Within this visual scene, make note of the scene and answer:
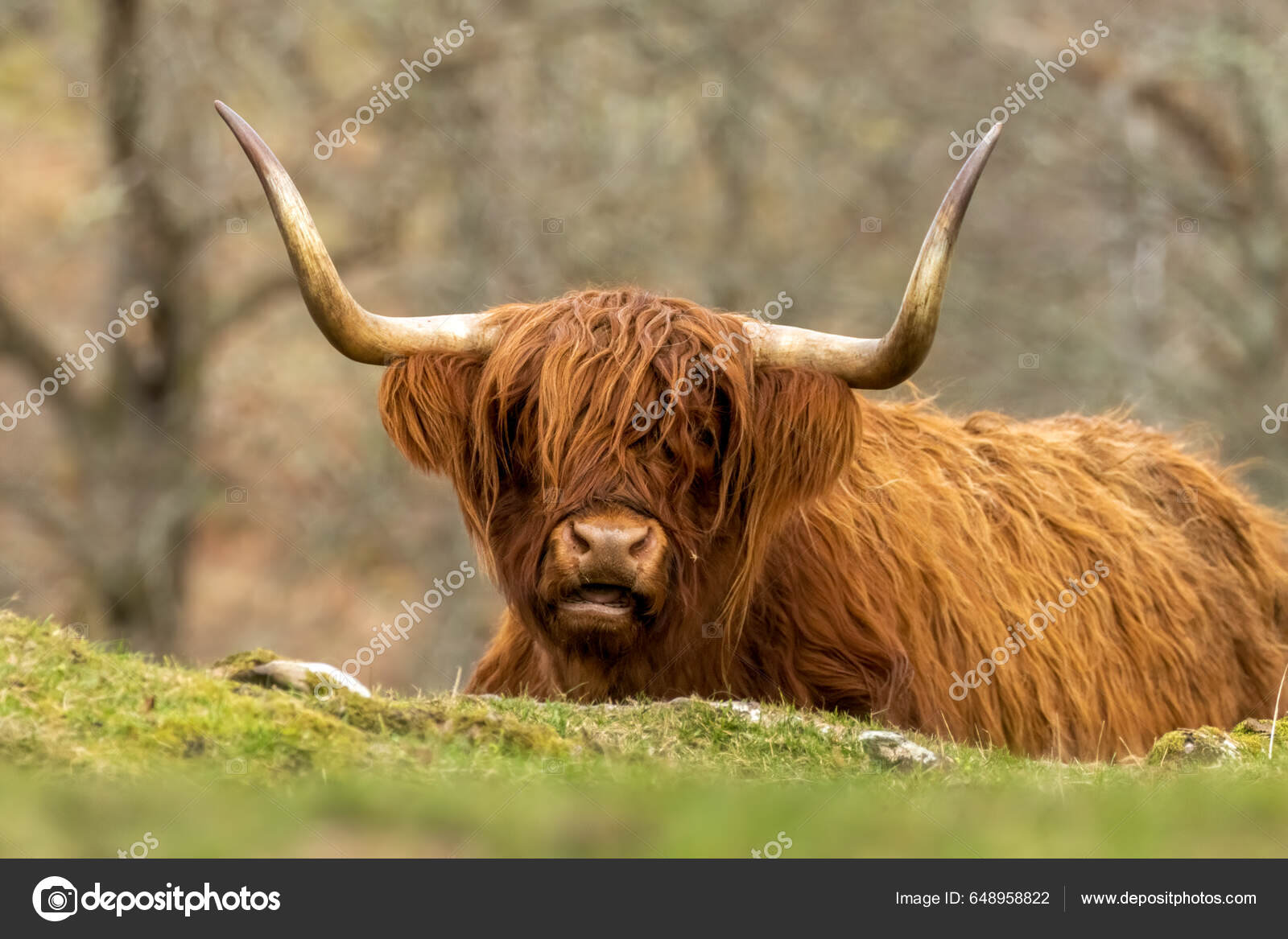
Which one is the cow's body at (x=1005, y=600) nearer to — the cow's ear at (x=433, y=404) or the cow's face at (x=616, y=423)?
the cow's face at (x=616, y=423)

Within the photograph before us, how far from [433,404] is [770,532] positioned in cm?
129

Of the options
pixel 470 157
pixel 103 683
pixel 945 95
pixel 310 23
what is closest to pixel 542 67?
pixel 470 157

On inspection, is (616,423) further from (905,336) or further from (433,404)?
(905,336)

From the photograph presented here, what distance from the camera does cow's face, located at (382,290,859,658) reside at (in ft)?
18.2

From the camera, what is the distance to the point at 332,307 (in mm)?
5816

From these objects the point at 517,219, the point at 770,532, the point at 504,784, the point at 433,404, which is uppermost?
the point at 517,219

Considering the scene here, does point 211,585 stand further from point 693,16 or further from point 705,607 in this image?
point 705,607

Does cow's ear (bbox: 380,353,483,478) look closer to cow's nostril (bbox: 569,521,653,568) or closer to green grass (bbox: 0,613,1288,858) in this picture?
cow's nostril (bbox: 569,521,653,568)

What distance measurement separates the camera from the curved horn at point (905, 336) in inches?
207

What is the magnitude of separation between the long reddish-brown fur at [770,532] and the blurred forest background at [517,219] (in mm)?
6780

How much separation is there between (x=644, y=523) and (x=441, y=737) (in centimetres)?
140

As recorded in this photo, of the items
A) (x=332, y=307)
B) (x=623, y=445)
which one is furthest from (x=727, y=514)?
(x=332, y=307)

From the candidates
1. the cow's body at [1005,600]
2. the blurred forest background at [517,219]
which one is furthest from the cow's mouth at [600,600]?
the blurred forest background at [517,219]

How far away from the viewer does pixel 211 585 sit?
21.7 m
